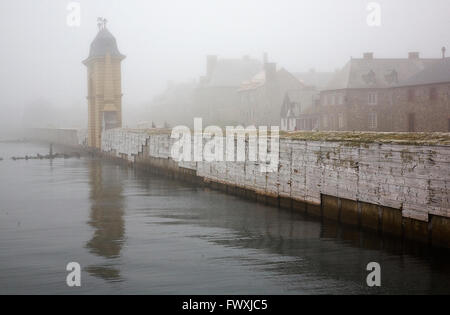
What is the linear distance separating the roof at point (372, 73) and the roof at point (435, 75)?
28.1 feet

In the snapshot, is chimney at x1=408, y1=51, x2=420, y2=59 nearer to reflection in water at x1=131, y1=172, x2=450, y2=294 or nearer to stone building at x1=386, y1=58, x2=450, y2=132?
stone building at x1=386, y1=58, x2=450, y2=132

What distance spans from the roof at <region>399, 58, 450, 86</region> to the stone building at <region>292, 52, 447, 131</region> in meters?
4.42

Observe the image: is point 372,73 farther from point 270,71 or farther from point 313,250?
point 313,250

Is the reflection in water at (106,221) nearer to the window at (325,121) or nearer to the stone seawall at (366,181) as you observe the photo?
the stone seawall at (366,181)

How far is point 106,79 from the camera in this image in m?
54.3

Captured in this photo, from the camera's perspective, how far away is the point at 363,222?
55.4 ft

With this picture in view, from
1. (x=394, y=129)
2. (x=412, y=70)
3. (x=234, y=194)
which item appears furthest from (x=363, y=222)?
(x=412, y=70)

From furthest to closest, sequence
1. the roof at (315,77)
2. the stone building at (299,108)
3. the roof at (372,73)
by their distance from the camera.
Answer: the roof at (315,77), the stone building at (299,108), the roof at (372,73)

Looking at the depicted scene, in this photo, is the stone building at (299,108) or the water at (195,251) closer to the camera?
the water at (195,251)

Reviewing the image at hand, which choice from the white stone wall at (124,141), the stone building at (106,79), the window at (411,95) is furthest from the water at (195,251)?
the window at (411,95)

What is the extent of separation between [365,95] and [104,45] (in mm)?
27076

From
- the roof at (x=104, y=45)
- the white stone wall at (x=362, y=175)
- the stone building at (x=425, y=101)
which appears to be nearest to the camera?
the white stone wall at (x=362, y=175)

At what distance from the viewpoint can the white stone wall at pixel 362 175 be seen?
1404cm

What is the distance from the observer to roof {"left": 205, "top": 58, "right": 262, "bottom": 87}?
9031 cm
